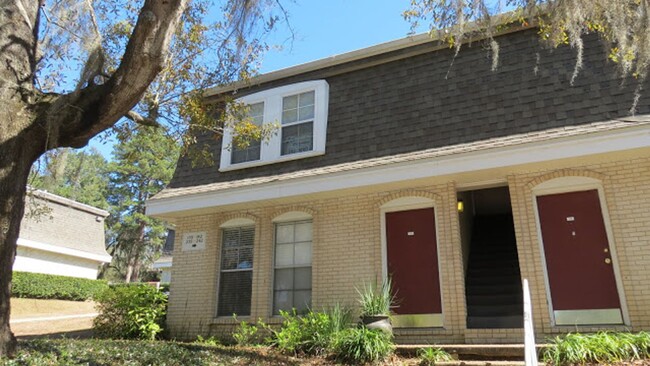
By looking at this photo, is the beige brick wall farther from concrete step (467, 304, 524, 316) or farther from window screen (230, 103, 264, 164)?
concrete step (467, 304, 524, 316)

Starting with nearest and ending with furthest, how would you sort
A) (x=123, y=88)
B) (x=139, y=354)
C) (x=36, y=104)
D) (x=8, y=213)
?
(x=8, y=213), (x=123, y=88), (x=36, y=104), (x=139, y=354)

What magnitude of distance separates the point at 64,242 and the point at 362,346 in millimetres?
19258

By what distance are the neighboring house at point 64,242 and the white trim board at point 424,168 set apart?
12.1 meters

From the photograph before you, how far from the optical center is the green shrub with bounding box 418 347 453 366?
657cm

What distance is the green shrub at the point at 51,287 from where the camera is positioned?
58.2ft

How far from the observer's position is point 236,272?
404 inches

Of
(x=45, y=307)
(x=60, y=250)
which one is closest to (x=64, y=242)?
(x=60, y=250)

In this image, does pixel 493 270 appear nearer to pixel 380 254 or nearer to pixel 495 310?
pixel 495 310

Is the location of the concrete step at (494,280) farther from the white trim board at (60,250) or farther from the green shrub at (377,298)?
the white trim board at (60,250)

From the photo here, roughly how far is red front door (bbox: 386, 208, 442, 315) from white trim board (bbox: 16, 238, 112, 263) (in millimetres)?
17202

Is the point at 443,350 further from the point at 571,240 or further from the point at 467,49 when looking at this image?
the point at 467,49

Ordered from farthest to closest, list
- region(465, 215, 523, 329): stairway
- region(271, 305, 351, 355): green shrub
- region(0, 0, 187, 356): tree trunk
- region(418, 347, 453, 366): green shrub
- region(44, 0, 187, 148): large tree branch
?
region(465, 215, 523, 329): stairway < region(271, 305, 351, 355): green shrub < region(418, 347, 453, 366): green shrub < region(44, 0, 187, 148): large tree branch < region(0, 0, 187, 356): tree trunk

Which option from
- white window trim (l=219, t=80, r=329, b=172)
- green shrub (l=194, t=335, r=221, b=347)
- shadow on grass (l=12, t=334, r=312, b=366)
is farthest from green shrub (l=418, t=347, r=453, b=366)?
white window trim (l=219, t=80, r=329, b=172)

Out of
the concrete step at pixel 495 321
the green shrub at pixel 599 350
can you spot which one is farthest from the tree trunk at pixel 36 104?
the concrete step at pixel 495 321
